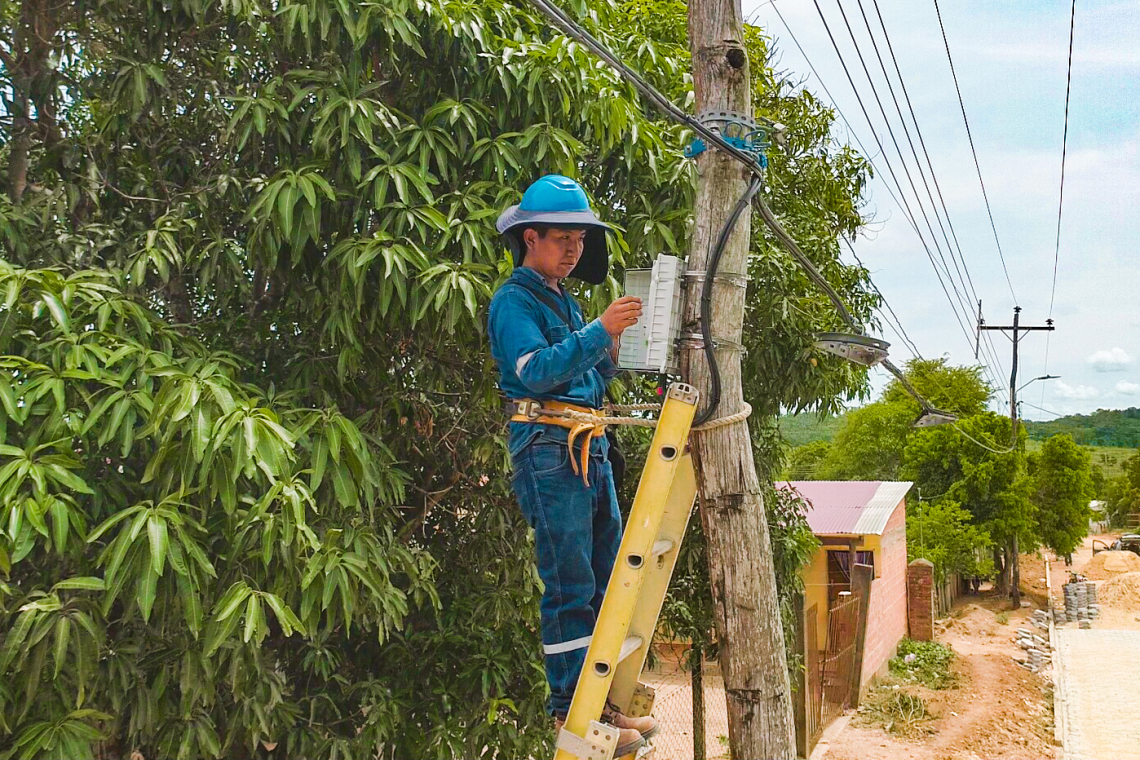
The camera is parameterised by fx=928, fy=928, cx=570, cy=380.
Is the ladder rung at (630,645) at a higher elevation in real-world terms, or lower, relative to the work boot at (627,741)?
higher

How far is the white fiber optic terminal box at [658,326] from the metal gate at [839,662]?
988 cm

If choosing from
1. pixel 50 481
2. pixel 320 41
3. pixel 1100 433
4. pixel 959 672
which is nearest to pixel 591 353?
pixel 50 481

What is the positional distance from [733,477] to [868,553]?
46.9 ft

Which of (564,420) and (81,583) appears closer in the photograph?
(564,420)

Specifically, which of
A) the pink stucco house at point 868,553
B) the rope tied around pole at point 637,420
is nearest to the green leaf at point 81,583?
the rope tied around pole at point 637,420

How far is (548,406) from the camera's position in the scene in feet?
8.69

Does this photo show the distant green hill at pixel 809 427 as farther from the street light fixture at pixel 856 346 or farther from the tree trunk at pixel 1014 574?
the tree trunk at pixel 1014 574

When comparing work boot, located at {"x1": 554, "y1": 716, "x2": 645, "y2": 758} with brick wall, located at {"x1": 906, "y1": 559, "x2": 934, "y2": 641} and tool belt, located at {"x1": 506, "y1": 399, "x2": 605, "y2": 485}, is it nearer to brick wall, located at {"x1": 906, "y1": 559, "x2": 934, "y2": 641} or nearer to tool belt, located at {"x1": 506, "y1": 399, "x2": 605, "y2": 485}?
tool belt, located at {"x1": 506, "y1": 399, "x2": 605, "y2": 485}

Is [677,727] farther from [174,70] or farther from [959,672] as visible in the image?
[174,70]

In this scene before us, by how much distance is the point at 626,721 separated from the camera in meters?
2.59

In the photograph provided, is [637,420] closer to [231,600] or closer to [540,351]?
[540,351]

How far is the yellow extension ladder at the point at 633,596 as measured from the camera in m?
2.38

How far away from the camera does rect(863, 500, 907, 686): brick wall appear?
15031 mm

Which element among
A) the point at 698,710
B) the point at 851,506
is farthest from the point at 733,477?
the point at 851,506
